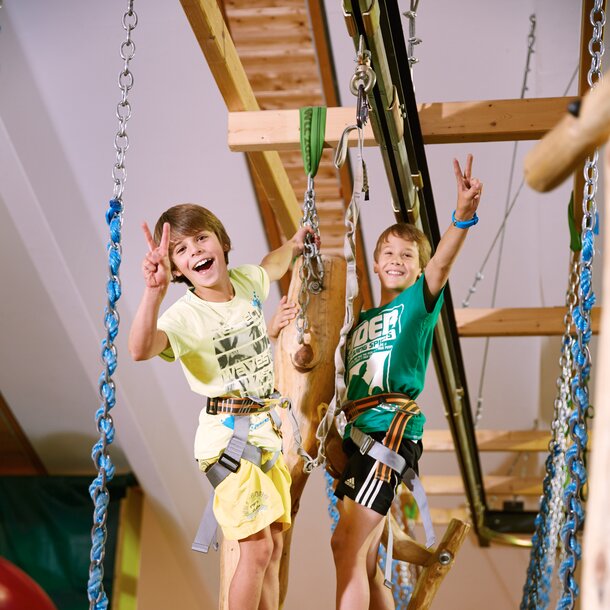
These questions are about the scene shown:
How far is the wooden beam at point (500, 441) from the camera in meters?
6.69

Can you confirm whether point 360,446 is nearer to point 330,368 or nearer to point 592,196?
point 330,368

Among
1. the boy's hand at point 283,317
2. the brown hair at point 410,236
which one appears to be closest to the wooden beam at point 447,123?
the brown hair at point 410,236

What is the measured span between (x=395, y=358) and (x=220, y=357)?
0.55 m

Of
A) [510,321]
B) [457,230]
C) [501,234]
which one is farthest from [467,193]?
[501,234]

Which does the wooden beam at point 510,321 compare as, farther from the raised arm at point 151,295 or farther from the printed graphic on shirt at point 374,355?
the raised arm at point 151,295

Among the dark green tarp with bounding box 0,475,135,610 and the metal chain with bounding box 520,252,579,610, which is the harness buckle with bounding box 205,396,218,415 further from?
the dark green tarp with bounding box 0,475,135,610

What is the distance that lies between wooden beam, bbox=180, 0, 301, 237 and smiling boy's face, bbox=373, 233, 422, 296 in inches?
37.9

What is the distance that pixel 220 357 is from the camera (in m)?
2.48

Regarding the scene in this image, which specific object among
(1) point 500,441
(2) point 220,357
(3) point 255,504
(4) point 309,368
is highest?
(1) point 500,441

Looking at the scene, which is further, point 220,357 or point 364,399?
point 364,399

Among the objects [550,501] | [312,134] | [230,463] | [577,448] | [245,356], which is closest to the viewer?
[577,448]

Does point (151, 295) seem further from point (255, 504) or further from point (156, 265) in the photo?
point (255, 504)

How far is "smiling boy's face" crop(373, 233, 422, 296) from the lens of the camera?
2.87 m

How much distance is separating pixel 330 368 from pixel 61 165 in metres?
2.59
